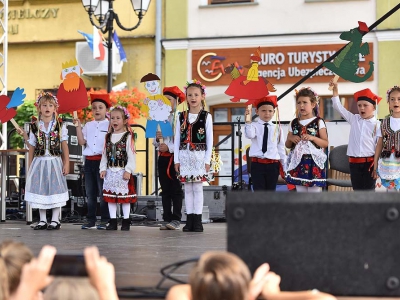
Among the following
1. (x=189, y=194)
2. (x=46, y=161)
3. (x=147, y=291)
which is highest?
(x=46, y=161)

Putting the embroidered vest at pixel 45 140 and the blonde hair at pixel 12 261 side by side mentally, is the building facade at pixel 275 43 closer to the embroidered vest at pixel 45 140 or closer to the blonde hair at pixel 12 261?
the embroidered vest at pixel 45 140

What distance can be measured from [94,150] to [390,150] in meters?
3.02

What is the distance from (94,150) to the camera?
8336mm

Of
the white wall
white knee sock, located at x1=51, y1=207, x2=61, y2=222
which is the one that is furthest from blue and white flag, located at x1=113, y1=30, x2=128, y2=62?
white knee sock, located at x1=51, y1=207, x2=61, y2=222

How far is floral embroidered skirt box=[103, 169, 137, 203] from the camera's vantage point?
7914 mm

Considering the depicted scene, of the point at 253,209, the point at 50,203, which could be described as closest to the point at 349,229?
the point at 253,209

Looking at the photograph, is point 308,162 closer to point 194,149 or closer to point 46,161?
point 194,149

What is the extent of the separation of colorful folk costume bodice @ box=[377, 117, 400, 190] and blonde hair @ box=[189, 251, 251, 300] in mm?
5078

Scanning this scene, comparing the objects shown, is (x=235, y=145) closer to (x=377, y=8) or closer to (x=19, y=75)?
(x=377, y=8)

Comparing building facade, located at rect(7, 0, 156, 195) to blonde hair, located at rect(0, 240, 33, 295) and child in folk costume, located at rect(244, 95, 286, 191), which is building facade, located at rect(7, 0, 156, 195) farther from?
blonde hair, located at rect(0, 240, 33, 295)

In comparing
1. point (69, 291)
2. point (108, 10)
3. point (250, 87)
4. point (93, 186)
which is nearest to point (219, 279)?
point (69, 291)

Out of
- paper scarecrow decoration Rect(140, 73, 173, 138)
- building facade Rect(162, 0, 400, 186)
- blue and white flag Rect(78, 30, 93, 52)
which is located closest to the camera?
paper scarecrow decoration Rect(140, 73, 173, 138)

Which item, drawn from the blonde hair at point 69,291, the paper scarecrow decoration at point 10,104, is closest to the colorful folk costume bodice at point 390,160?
the paper scarecrow decoration at point 10,104

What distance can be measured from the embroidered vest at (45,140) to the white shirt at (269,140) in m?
1.95
